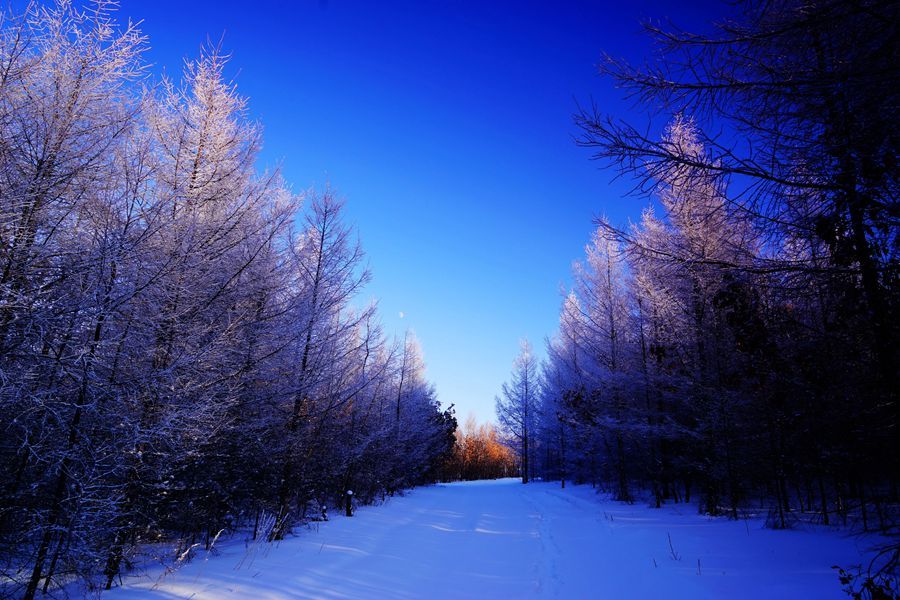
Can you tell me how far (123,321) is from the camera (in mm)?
4723

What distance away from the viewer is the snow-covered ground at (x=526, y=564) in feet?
15.4

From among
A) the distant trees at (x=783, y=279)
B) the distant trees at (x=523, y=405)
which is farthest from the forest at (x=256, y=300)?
the distant trees at (x=523, y=405)

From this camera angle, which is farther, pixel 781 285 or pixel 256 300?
pixel 256 300

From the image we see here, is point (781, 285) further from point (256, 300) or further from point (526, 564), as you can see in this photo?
point (256, 300)

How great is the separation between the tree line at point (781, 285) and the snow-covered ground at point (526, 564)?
92 cm

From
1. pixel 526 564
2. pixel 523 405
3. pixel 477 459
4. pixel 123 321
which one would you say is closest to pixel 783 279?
pixel 526 564

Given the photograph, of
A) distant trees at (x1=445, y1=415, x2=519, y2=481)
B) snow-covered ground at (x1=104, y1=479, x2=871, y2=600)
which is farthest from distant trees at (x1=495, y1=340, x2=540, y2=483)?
snow-covered ground at (x1=104, y1=479, x2=871, y2=600)

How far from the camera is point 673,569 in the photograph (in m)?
5.54

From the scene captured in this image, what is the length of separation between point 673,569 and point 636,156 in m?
5.34

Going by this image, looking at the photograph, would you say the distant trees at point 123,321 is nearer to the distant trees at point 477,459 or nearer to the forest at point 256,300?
the forest at point 256,300

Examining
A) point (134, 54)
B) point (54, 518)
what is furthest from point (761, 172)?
point (54, 518)

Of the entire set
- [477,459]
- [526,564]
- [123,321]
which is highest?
[123,321]

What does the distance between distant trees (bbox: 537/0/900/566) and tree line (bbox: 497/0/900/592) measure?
0.03 m

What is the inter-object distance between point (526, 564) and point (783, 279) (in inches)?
201
